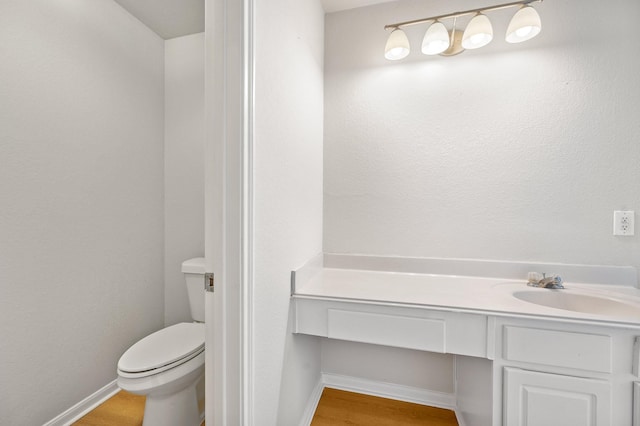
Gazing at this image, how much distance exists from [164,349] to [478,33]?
7.09ft

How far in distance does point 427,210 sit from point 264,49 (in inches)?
45.9

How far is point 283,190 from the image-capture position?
3.79ft

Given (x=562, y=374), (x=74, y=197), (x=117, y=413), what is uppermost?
(x=74, y=197)

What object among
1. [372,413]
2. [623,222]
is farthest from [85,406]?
[623,222]

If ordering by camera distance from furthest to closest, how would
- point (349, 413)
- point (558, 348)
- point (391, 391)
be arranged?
point (391, 391) < point (349, 413) < point (558, 348)

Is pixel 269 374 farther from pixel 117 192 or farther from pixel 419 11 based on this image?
pixel 419 11

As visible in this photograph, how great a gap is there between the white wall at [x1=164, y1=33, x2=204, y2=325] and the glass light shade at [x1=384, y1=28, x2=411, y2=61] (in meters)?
1.29

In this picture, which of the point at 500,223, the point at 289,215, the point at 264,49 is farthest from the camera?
the point at 500,223

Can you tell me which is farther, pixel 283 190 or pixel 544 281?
pixel 544 281

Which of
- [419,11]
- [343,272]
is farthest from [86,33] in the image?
[343,272]

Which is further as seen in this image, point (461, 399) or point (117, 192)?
point (117, 192)


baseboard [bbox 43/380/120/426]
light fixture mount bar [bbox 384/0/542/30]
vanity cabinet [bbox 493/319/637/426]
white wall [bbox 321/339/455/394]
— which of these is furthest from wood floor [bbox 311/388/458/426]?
light fixture mount bar [bbox 384/0/542/30]

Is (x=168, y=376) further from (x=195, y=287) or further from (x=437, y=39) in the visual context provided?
(x=437, y=39)

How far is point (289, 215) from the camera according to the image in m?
1.22
